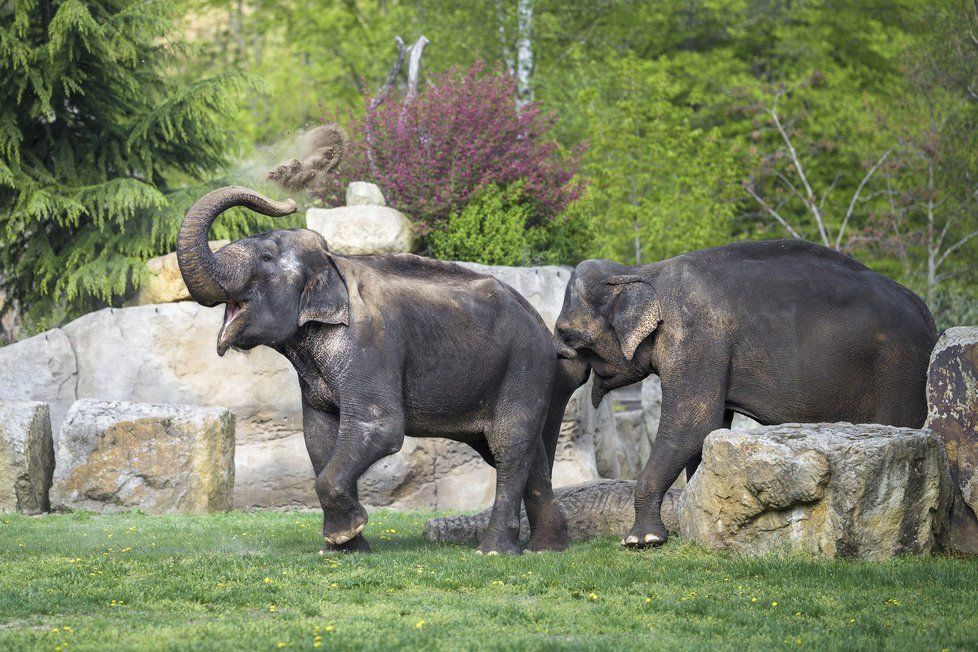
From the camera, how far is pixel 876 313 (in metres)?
10.4

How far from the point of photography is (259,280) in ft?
31.2

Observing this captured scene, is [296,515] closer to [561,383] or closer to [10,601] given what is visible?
[561,383]

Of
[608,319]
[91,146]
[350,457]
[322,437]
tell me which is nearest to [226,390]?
[91,146]

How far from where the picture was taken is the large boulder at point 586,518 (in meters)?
10.9

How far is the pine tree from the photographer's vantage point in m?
17.2

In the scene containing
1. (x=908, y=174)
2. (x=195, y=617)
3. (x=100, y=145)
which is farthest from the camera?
(x=908, y=174)

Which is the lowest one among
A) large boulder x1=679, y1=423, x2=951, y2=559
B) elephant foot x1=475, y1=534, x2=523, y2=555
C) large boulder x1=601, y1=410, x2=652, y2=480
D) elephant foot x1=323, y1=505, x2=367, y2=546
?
large boulder x1=601, y1=410, x2=652, y2=480

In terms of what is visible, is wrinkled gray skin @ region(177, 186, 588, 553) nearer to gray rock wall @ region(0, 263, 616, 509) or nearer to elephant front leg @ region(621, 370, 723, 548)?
elephant front leg @ region(621, 370, 723, 548)

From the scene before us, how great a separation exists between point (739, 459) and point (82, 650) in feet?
15.1

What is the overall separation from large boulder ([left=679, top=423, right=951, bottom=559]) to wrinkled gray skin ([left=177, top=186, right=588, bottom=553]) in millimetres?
1794

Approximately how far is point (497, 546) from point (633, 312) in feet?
7.35

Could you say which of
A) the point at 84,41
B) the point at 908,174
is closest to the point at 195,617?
the point at 84,41

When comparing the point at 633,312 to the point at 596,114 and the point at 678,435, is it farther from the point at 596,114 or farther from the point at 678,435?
the point at 596,114

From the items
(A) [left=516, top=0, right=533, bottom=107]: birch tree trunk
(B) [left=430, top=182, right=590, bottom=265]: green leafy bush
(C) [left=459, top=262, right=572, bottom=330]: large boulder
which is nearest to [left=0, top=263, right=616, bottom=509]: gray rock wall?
(C) [left=459, top=262, right=572, bottom=330]: large boulder
